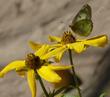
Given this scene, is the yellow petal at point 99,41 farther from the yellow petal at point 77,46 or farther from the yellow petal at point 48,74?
the yellow petal at point 48,74

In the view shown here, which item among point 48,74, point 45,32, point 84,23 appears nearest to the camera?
point 48,74

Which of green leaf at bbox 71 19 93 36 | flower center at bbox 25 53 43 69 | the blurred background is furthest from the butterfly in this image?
the blurred background

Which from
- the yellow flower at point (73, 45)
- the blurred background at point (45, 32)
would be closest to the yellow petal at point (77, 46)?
the yellow flower at point (73, 45)

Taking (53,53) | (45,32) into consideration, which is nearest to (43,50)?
(53,53)

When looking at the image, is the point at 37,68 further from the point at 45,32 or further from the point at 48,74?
the point at 45,32

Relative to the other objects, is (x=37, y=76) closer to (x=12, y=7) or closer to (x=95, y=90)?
(x=95, y=90)

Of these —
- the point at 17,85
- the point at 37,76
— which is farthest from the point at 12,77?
the point at 37,76
